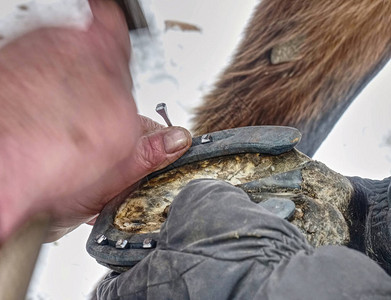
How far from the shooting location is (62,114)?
0.59 meters

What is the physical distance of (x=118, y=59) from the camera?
26.4 inches

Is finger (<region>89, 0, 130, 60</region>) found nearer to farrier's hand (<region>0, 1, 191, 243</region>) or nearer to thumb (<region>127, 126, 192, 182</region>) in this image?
farrier's hand (<region>0, 1, 191, 243</region>)

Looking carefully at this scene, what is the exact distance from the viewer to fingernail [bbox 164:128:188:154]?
0.76 m

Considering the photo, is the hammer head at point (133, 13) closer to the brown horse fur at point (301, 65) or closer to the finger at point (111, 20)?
the finger at point (111, 20)

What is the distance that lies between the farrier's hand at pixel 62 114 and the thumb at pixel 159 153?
37 mm

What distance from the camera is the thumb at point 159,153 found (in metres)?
0.75

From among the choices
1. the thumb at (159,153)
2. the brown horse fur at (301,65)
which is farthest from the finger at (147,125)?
the brown horse fur at (301,65)

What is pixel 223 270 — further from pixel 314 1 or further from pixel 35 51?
pixel 314 1

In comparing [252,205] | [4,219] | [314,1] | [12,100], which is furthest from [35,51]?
[314,1]

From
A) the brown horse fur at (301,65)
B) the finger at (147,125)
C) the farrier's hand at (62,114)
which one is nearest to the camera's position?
the farrier's hand at (62,114)

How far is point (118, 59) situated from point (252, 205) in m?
0.30

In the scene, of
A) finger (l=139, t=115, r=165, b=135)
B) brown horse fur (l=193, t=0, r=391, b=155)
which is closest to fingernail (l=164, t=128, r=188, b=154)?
finger (l=139, t=115, r=165, b=135)

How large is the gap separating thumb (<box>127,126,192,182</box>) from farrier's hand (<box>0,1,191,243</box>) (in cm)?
4

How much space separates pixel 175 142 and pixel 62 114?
219mm
